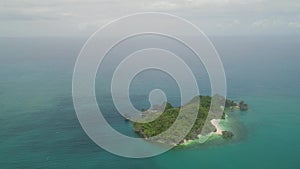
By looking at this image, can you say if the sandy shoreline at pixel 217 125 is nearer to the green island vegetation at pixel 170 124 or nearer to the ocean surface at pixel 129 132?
the green island vegetation at pixel 170 124

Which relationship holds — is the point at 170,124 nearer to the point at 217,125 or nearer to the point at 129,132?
the point at 129,132

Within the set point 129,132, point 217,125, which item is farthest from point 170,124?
point 217,125

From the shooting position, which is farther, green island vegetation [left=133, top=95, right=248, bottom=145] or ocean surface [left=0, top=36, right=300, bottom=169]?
green island vegetation [left=133, top=95, right=248, bottom=145]

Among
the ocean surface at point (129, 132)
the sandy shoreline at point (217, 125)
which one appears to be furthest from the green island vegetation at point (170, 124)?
the ocean surface at point (129, 132)

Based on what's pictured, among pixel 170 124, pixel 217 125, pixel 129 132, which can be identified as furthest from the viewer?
pixel 217 125

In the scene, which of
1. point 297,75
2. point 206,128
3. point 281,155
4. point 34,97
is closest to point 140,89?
point 34,97

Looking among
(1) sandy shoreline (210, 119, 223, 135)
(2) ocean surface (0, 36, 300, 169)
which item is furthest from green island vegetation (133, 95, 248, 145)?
(2) ocean surface (0, 36, 300, 169)

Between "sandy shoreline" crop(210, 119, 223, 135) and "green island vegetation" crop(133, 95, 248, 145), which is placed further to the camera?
"sandy shoreline" crop(210, 119, 223, 135)

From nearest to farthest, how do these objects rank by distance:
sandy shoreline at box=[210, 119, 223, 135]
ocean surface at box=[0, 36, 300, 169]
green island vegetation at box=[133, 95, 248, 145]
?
ocean surface at box=[0, 36, 300, 169], green island vegetation at box=[133, 95, 248, 145], sandy shoreline at box=[210, 119, 223, 135]

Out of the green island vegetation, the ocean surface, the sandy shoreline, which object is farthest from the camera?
the sandy shoreline

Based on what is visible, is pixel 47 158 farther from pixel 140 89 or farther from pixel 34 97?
pixel 140 89

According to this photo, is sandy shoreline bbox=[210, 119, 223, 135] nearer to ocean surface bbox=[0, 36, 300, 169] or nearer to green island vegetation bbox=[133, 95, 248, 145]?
green island vegetation bbox=[133, 95, 248, 145]
